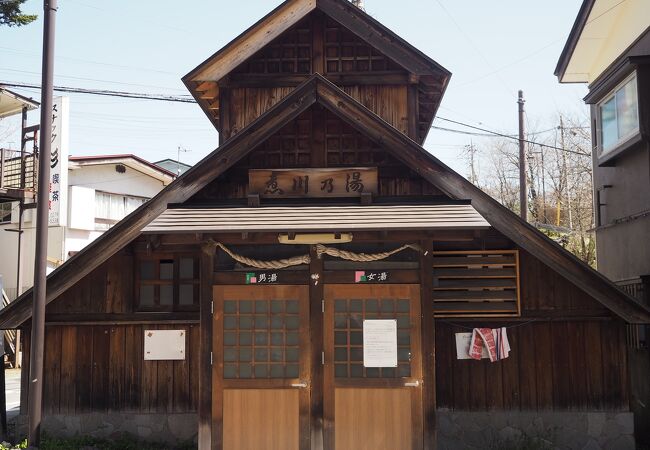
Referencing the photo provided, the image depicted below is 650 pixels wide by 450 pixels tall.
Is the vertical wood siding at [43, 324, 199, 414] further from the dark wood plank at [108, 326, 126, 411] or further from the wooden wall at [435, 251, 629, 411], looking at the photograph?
the wooden wall at [435, 251, 629, 411]

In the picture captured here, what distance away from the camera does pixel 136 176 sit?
29.7m

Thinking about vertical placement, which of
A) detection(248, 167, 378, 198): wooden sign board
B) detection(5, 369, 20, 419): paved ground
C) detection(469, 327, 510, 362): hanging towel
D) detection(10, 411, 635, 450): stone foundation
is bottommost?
detection(5, 369, 20, 419): paved ground

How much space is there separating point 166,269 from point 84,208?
18.2m

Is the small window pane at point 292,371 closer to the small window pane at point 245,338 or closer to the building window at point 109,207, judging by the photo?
the small window pane at point 245,338

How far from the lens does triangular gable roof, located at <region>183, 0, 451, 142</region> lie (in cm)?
1108

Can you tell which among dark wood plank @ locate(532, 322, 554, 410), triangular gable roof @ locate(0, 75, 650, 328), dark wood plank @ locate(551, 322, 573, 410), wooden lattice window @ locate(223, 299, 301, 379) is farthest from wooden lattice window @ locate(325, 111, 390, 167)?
dark wood plank @ locate(551, 322, 573, 410)

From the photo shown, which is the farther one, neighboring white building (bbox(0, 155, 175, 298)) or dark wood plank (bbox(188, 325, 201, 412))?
neighboring white building (bbox(0, 155, 175, 298))

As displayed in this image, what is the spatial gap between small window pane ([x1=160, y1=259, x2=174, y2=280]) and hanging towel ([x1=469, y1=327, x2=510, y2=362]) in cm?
477

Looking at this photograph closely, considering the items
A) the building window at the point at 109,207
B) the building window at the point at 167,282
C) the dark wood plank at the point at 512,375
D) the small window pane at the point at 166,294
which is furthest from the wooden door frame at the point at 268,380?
the building window at the point at 109,207

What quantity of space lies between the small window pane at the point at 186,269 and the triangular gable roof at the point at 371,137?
114 cm

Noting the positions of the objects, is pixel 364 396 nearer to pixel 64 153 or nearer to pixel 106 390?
pixel 106 390

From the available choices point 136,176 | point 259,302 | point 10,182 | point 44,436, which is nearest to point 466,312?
point 259,302

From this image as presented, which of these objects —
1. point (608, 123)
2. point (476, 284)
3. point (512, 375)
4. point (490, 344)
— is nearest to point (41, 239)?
point (476, 284)

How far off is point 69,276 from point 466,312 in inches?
232
